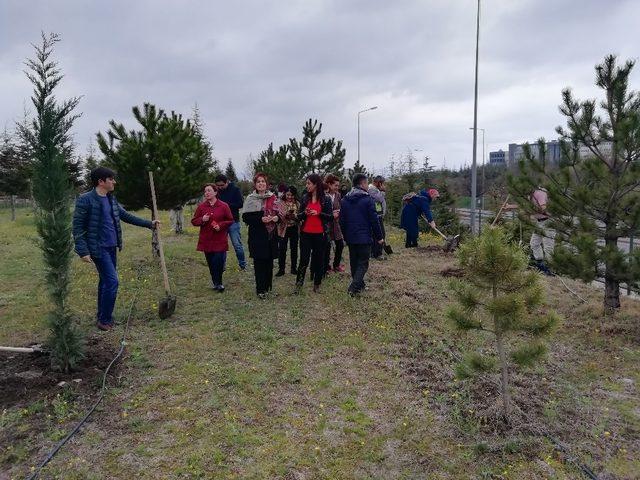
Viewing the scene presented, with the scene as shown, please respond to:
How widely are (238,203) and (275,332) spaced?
362 cm

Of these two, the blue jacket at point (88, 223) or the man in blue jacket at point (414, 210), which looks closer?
the blue jacket at point (88, 223)

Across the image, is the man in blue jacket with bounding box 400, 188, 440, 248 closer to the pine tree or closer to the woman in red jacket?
the woman in red jacket

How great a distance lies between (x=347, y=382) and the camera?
404 centimetres

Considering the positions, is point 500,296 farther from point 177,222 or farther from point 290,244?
point 177,222

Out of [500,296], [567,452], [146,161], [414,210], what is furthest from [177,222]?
[567,452]

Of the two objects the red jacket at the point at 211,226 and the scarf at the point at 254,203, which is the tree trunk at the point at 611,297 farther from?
the red jacket at the point at 211,226

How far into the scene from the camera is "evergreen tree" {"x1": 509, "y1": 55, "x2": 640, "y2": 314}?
5297mm

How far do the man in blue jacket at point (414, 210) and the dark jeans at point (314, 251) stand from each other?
4024 mm

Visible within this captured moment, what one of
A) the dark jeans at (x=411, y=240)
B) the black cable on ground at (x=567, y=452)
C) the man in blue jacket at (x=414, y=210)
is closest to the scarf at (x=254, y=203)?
the black cable on ground at (x=567, y=452)

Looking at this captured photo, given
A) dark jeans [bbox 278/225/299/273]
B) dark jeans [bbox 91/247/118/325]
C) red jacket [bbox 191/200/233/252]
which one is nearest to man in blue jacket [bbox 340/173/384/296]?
dark jeans [bbox 278/225/299/273]

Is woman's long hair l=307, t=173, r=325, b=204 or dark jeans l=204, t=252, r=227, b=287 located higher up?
woman's long hair l=307, t=173, r=325, b=204

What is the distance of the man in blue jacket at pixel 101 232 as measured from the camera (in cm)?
503

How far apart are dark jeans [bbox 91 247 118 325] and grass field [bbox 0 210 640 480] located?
0.23 metres

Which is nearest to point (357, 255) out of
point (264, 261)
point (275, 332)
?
point (264, 261)
